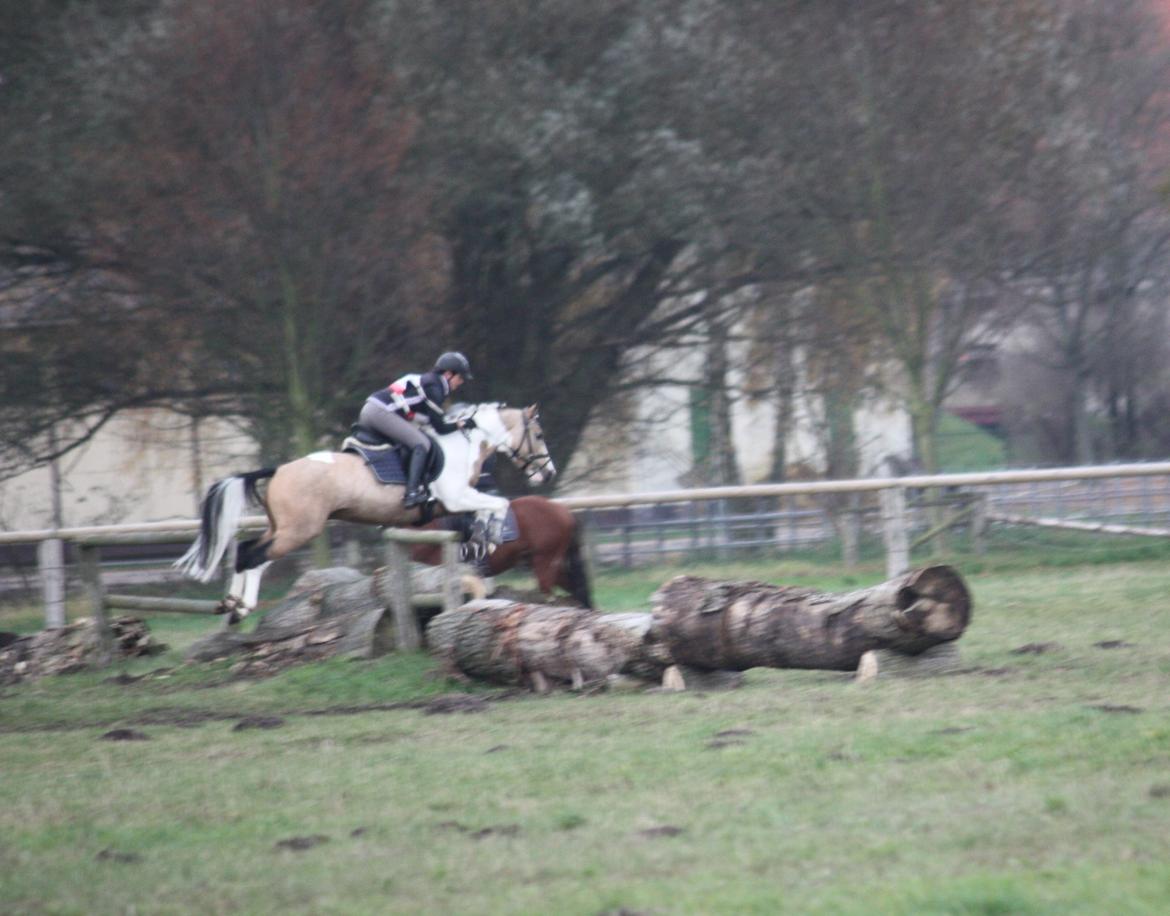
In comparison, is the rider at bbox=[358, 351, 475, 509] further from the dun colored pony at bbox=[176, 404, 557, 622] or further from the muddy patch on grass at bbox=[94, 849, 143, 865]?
the muddy patch on grass at bbox=[94, 849, 143, 865]

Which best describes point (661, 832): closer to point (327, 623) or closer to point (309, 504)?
point (327, 623)

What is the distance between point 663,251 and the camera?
20656 mm

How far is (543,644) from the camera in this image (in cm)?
872

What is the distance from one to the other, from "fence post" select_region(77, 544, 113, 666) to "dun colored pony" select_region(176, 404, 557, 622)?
86cm

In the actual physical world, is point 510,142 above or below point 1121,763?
above

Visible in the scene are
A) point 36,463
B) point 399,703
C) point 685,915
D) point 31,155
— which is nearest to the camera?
point 685,915

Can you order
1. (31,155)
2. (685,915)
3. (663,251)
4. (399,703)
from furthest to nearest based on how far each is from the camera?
(663,251)
(31,155)
(399,703)
(685,915)

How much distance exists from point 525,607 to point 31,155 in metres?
10.4

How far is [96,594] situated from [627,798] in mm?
7091

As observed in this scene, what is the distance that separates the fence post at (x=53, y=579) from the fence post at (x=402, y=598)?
3892 mm

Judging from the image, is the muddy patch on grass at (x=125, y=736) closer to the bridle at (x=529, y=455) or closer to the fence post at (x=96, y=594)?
the fence post at (x=96, y=594)

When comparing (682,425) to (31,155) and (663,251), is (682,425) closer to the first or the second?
(663,251)

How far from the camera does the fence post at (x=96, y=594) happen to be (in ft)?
38.2

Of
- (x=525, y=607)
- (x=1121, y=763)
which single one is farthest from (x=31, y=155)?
A: (x=1121, y=763)
